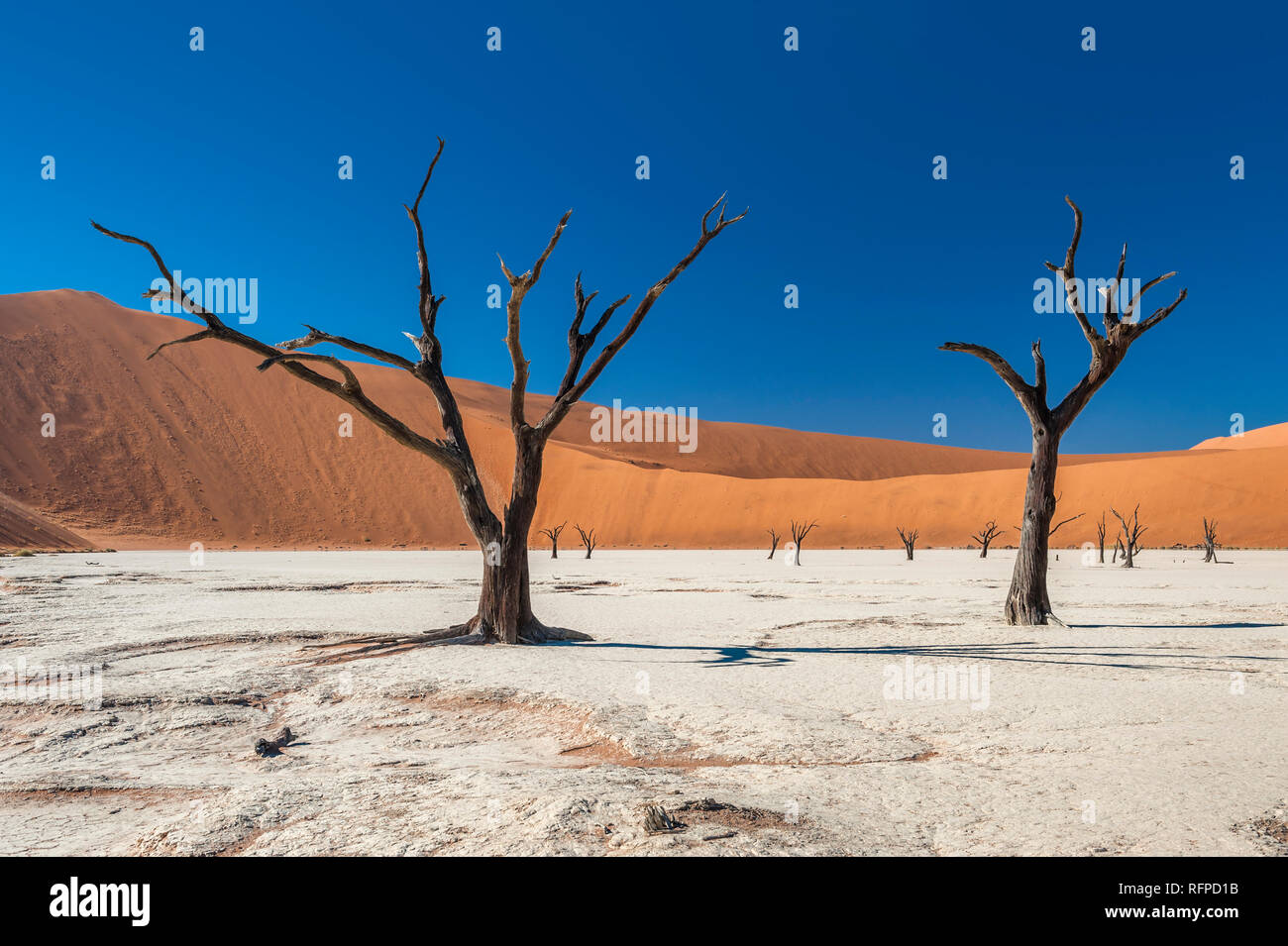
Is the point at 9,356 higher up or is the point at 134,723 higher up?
the point at 9,356

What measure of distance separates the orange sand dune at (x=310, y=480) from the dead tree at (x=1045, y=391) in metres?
47.1

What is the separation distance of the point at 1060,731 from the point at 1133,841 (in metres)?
2.31

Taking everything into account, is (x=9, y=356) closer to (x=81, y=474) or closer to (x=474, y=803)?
(x=81, y=474)

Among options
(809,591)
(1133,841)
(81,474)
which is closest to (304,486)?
(81,474)

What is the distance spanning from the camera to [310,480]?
201 feet

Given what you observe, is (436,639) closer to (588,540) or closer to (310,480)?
(588,540)

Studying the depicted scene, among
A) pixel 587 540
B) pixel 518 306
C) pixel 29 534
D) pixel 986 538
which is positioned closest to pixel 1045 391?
pixel 518 306

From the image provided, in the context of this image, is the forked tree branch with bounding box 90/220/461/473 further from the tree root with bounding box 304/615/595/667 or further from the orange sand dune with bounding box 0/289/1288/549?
the orange sand dune with bounding box 0/289/1288/549

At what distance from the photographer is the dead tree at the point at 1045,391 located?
487 inches

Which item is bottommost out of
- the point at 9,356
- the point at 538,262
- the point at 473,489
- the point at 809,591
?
the point at 809,591

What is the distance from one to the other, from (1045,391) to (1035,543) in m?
2.34
